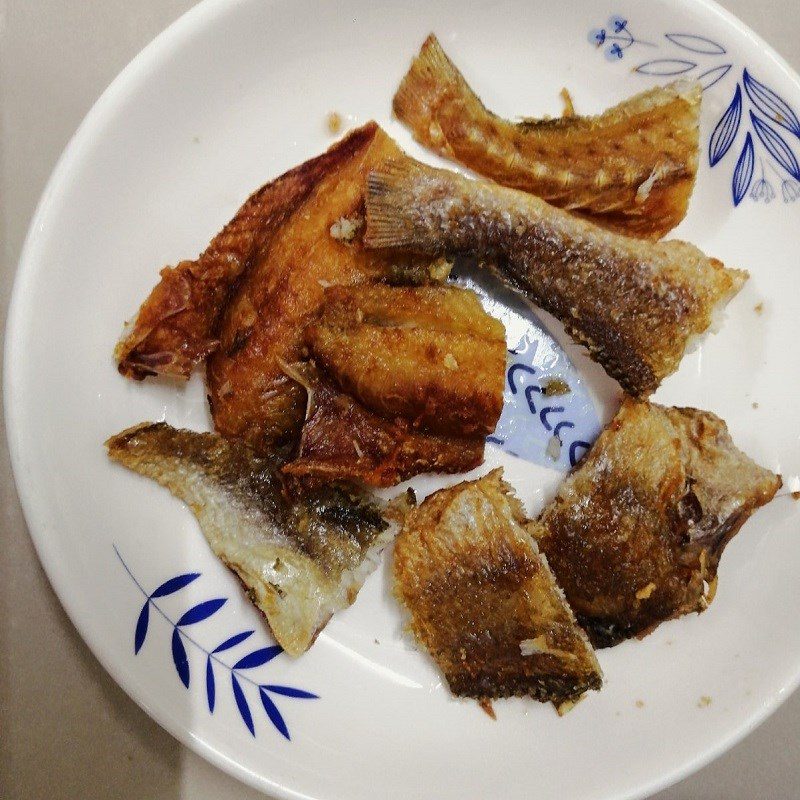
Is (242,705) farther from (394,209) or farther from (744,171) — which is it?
(744,171)

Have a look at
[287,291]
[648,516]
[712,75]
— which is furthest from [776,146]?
[287,291]

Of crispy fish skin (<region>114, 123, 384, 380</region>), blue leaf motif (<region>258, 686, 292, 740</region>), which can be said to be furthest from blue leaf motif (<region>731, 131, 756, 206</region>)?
blue leaf motif (<region>258, 686, 292, 740</region>)

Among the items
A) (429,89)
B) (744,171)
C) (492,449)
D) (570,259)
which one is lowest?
(492,449)

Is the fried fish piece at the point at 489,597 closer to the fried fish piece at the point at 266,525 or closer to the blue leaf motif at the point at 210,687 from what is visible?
the fried fish piece at the point at 266,525

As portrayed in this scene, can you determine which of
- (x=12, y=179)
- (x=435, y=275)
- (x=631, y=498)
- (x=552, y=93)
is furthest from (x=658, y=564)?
(x=12, y=179)

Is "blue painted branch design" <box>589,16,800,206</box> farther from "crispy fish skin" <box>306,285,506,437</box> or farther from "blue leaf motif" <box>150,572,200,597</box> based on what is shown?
"blue leaf motif" <box>150,572,200,597</box>

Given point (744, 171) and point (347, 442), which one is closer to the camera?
point (347, 442)

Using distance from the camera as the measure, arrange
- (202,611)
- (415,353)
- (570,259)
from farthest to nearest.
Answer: (202,611), (570,259), (415,353)
